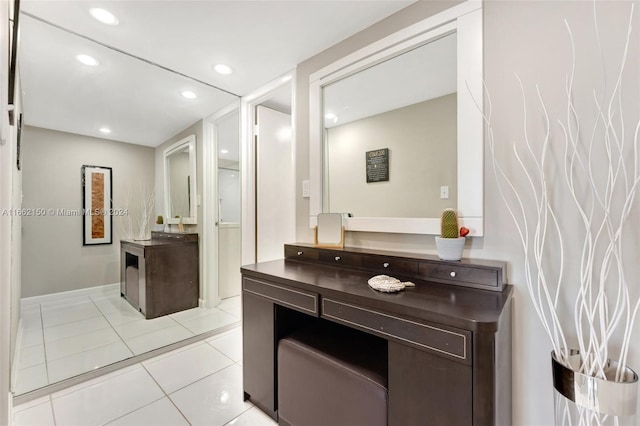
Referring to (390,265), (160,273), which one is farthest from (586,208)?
(160,273)

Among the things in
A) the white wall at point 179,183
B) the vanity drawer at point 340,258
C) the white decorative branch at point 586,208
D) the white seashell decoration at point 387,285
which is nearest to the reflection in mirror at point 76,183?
the white wall at point 179,183

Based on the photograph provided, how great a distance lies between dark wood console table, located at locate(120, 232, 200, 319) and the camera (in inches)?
91.6

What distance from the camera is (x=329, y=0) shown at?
5.16ft

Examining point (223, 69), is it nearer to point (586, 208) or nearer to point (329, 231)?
point (329, 231)

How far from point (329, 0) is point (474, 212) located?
147 centimetres

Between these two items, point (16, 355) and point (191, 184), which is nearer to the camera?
point (16, 355)

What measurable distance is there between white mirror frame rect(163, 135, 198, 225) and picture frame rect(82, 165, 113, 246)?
444mm

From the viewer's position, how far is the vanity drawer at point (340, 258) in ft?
5.21

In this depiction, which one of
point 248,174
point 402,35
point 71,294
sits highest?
point 402,35

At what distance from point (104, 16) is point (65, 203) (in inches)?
50.7

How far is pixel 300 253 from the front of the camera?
6.19 feet

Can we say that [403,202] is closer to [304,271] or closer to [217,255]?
[304,271]

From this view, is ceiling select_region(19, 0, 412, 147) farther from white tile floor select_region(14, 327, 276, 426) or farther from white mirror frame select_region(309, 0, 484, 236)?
white tile floor select_region(14, 327, 276, 426)

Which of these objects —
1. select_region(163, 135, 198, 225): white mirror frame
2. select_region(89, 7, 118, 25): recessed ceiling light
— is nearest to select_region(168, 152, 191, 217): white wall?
select_region(163, 135, 198, 225): white mirror frame
